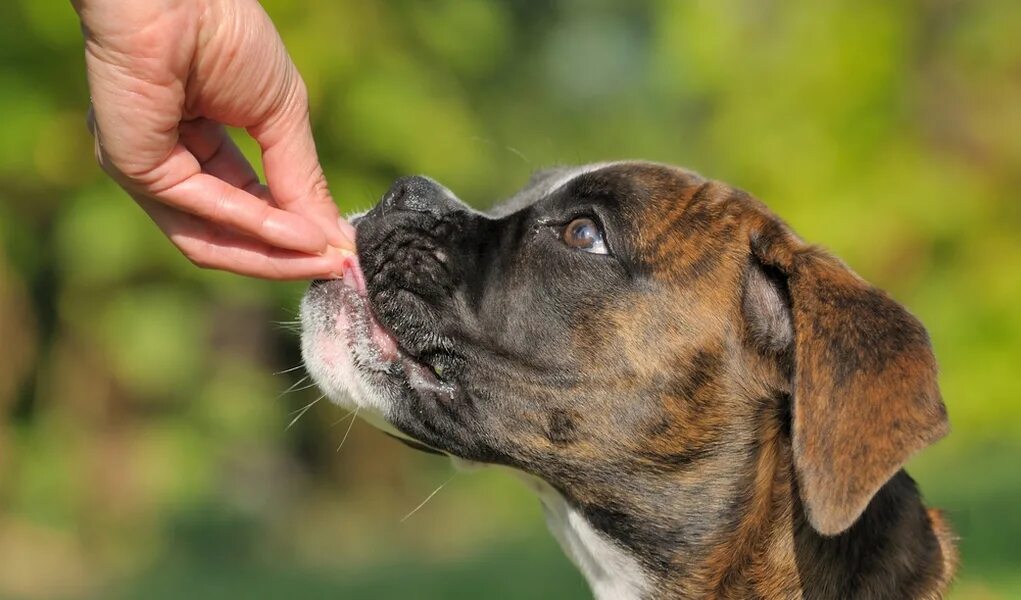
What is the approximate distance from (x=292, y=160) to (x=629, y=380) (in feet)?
3.95

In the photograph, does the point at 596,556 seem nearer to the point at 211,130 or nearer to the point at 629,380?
the point at 629,380

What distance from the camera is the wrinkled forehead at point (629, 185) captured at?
412cm

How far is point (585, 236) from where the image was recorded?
13.4 feet

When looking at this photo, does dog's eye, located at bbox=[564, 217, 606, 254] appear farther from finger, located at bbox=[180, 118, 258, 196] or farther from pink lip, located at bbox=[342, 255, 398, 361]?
finger, located at bbox=[180, 118, 258, 196]

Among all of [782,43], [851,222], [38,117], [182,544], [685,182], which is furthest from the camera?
[782,43]

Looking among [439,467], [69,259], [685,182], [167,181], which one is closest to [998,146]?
[439,467]

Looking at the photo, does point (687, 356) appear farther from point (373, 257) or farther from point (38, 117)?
point (38, 117)

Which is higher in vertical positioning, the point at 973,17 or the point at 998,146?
the point at 973,17

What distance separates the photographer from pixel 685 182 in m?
4.21

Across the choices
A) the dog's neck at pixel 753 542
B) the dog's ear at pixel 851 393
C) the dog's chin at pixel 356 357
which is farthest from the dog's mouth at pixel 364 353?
the dog's ear at pixel 851 393

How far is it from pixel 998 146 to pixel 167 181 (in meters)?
12.0

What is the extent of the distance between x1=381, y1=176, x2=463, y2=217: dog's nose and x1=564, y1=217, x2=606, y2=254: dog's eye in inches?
14.2

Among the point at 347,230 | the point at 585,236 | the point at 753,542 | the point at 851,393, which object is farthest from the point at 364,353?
the point at 851,393

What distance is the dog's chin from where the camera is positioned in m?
3.90
